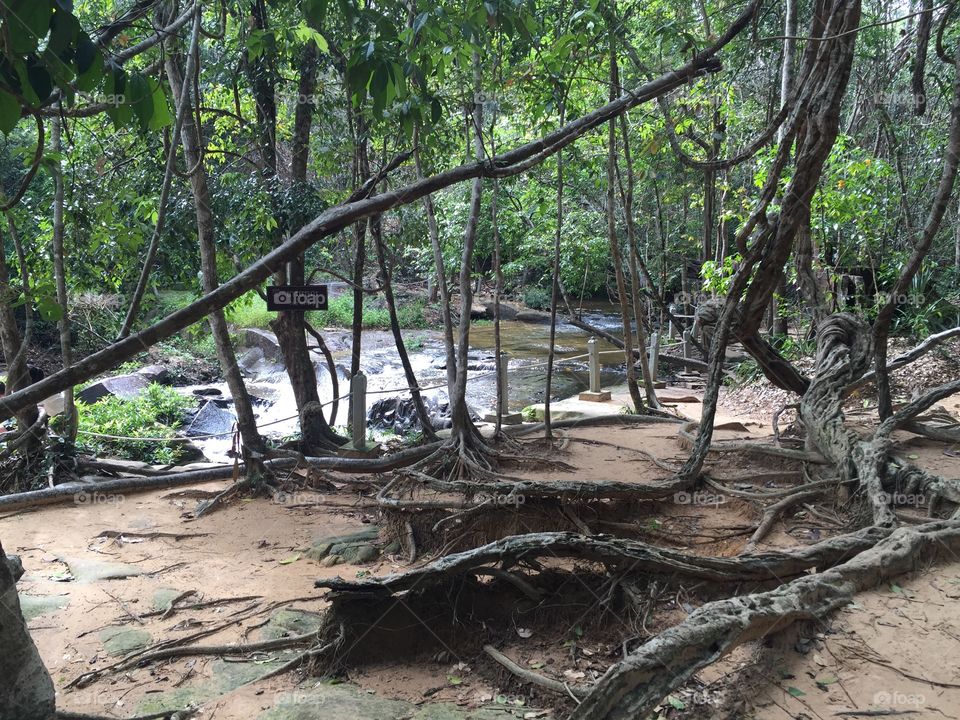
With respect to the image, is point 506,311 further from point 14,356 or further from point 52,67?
point 52,67

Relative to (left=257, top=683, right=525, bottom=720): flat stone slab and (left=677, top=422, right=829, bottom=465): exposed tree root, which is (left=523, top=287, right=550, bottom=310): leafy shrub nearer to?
(left=677, top=422, right=829, bottom=465): exposed tree root

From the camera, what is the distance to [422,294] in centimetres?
2669

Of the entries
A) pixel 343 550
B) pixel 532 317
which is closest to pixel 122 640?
pixel 343 550

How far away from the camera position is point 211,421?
12.0 metres

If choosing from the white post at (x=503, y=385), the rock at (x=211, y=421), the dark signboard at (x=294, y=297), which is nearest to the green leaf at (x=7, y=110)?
the dark signboard at (x=294, y=297)

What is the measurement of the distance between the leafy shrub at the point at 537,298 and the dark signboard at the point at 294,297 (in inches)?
809

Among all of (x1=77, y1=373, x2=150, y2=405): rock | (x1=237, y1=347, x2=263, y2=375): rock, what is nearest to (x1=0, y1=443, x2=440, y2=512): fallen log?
(x1=77, y1=373, x2=150, y2=405): rock

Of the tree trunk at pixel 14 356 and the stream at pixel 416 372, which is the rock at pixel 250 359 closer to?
the stream at pixel 416 372

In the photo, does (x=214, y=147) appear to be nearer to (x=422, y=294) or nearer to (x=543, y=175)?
(x=543, y=175)

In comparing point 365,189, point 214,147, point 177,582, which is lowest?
point 177,582

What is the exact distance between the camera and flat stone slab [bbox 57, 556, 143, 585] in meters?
4.82

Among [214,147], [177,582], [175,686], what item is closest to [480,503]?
[177,582]

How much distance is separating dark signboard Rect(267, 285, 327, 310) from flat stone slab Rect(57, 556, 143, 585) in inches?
96.6

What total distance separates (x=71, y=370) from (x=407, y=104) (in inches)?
61.3
